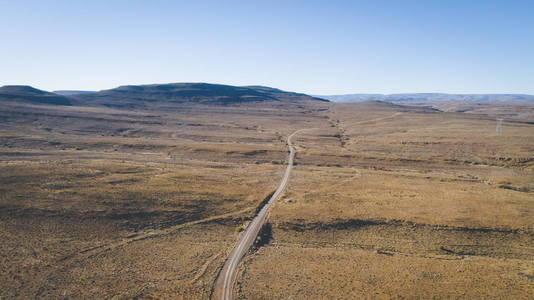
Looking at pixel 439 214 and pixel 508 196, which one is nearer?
pixel 439 214

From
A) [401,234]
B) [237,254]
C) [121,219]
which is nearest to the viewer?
[237,254]

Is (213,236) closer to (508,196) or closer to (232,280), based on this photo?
(232,280)

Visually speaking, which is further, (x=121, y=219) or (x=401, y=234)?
(x=121, y=219)

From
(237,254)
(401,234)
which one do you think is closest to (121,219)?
(237,254)

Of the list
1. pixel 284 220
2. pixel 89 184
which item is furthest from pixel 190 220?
pixel 89 184

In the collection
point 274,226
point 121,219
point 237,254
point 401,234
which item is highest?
point 121,219

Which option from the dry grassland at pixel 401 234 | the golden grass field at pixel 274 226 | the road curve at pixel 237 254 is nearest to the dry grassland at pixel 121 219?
the golden grass field at pixel 274 226

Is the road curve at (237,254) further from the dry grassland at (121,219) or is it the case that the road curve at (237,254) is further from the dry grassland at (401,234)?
the dry grassland at (401,234)

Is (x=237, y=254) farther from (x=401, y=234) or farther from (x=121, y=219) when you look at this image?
(x=401, y=234)
